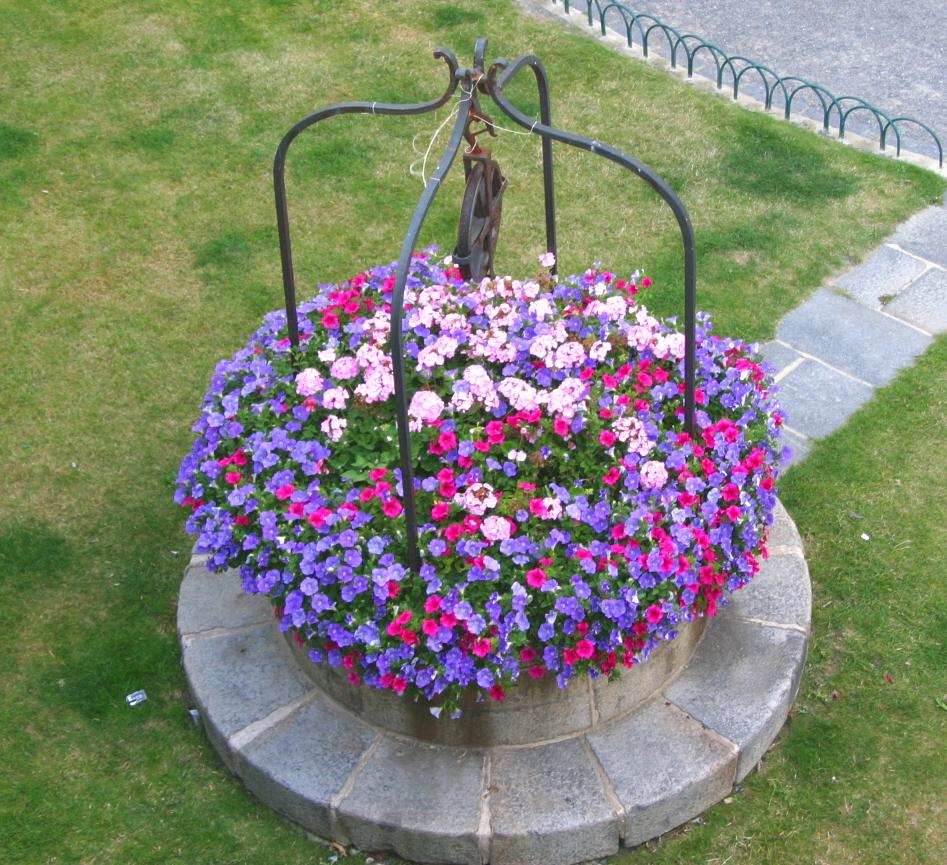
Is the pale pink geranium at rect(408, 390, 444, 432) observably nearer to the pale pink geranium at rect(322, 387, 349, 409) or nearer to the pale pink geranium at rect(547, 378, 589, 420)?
the pale pink geranium at rect(322, 387, 349, 409)

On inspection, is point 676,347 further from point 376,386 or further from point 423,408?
point 376,386

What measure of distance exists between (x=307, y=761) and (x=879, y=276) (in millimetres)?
4293

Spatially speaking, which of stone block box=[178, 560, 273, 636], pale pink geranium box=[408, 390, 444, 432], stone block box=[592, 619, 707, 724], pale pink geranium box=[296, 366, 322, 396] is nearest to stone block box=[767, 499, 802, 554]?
stone block box=[592, 619, 707, 724]

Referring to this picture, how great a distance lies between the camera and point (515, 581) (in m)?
3.88

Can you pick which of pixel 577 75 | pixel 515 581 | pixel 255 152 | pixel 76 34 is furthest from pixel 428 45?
pixel 515 581

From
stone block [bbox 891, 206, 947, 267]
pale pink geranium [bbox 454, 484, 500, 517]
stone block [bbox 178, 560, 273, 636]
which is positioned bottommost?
stone block [bbox 178, 560, 273, 636]

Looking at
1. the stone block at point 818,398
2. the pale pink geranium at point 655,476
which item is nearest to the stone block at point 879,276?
the stone block at point 818,398

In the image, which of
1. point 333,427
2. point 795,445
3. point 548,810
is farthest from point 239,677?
point 795,445

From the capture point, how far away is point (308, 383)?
449 centimetres

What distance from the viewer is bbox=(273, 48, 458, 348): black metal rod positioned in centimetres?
375

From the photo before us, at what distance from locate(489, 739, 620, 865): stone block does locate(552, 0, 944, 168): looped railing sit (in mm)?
5049

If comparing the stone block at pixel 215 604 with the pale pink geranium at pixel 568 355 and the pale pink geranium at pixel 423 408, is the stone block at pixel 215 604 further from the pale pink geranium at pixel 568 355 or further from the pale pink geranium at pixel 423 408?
the pale pink geranium at pixel 568 355

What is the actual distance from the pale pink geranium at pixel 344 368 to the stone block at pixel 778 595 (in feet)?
5.52

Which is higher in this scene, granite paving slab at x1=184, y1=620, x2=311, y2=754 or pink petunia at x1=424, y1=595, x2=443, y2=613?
pink petunia at x1=424, y1=595, x2=443, y2=613
